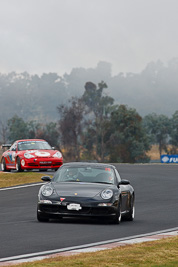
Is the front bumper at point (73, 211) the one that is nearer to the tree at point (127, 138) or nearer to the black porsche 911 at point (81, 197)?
the black porsche 911 at point (81, 197)

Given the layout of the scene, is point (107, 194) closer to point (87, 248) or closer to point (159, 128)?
point (87, 248)

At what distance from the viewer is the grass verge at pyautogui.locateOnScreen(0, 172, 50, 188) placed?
29806 mm

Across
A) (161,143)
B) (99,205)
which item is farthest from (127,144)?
(99,205)

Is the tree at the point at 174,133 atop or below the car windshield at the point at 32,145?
atop

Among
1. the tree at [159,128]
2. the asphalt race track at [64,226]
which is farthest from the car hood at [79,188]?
the tree at [159,128]

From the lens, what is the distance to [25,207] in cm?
1953

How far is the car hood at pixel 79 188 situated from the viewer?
13.7 metres

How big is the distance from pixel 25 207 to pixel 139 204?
11.6ft

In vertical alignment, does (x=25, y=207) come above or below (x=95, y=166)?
below

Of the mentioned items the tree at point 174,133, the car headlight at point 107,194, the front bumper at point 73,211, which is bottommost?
the front bumper at point 73,211

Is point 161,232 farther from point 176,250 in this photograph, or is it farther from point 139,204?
point 139,204

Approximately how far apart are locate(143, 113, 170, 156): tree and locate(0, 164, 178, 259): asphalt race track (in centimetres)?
12385

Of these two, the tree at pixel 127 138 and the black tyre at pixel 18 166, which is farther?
the tree at pixel 127 138

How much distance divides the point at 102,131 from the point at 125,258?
118581mm
